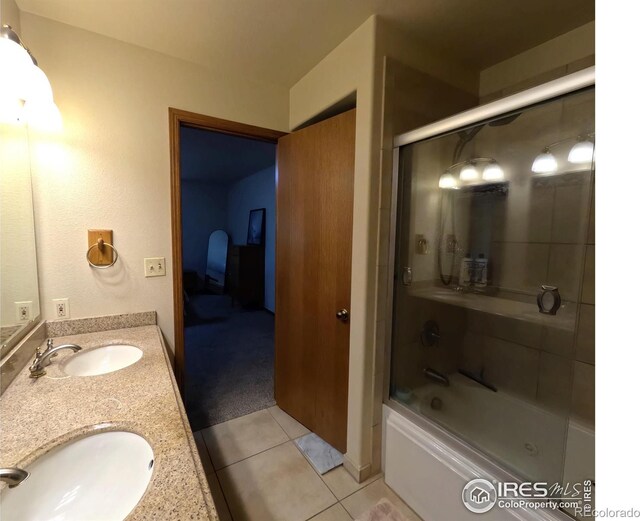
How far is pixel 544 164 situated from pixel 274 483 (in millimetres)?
2244

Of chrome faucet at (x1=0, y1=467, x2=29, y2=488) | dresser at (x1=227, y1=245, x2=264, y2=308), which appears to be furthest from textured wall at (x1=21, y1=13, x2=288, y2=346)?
dresser at (x1=227, y1=245, x2=264, y2=308)

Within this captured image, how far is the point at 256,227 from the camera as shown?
206 inches

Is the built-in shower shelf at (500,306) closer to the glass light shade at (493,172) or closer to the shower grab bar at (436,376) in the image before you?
the shower grab bar at (436,376)

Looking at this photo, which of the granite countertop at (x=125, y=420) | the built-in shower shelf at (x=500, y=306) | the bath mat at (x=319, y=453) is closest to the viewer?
the granite countertop at (x=125, y=420)

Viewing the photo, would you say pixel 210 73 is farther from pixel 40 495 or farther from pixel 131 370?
pixel 40 495

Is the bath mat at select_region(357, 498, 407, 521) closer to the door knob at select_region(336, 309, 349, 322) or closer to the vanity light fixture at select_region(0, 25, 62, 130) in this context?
the door knob at select_region(336, 309, 349, 322)

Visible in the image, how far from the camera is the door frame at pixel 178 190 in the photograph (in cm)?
173

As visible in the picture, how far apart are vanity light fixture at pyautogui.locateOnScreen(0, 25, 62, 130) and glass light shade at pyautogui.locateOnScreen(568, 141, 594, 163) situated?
234 centimetres

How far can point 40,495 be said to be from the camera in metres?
0.71

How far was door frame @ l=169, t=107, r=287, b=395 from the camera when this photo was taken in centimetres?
173

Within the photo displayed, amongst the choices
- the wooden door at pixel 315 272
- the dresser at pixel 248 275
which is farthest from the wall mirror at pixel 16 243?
the dresser at pixel 248 275

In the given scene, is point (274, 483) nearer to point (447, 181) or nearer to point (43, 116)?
point (447, 181)

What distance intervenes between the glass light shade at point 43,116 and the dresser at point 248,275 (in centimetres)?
362

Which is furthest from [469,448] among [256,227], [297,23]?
[256,227]
